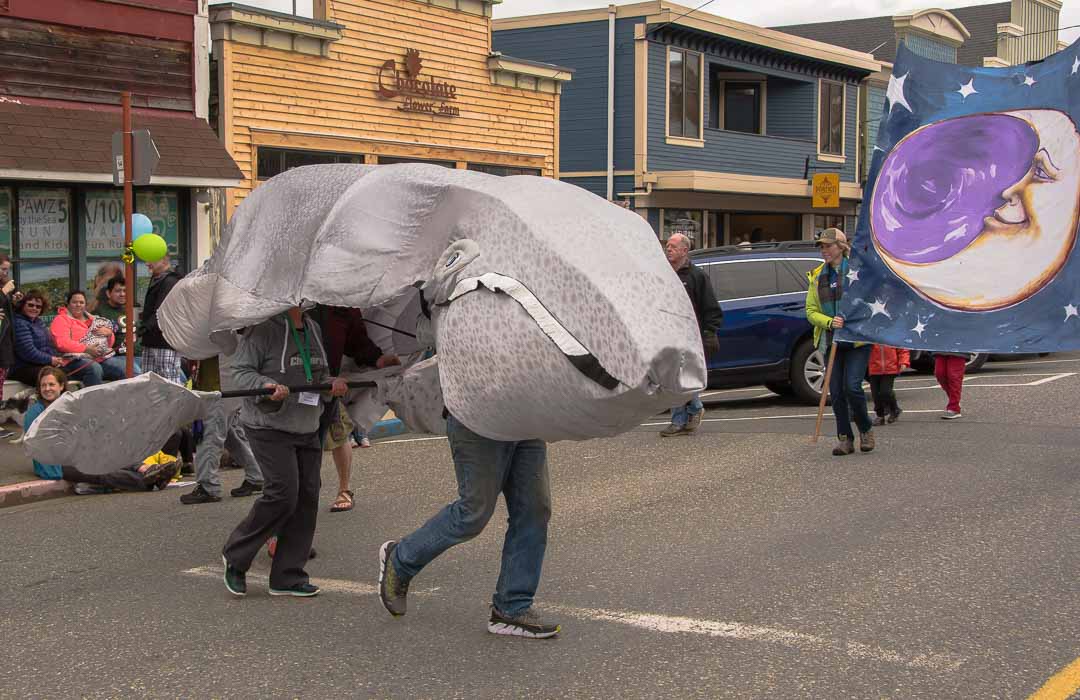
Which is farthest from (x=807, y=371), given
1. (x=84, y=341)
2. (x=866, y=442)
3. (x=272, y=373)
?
(x=272, y=373)

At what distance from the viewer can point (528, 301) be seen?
4.85 meters

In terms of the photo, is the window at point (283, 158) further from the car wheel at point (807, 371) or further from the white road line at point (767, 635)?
the white road line at point (767, 635)

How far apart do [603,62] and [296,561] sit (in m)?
21.7

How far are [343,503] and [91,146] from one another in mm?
7848

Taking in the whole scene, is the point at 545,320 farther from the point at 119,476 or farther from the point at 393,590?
the point at 119,476

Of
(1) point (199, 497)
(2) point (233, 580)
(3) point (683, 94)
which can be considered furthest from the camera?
(3) point (683, 94)

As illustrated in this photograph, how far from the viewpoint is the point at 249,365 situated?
629 centimetres

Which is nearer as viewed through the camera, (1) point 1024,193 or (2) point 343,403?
(2) point 343,403

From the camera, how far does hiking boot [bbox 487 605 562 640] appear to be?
5605 mm

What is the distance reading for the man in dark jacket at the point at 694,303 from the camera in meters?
11.3

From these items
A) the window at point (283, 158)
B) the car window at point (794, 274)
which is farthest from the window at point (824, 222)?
the car window at point (794, 274)

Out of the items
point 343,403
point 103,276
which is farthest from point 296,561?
point 103,276

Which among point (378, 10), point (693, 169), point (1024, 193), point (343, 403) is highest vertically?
point (378, 10)

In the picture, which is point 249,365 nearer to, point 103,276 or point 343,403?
point 343,403
